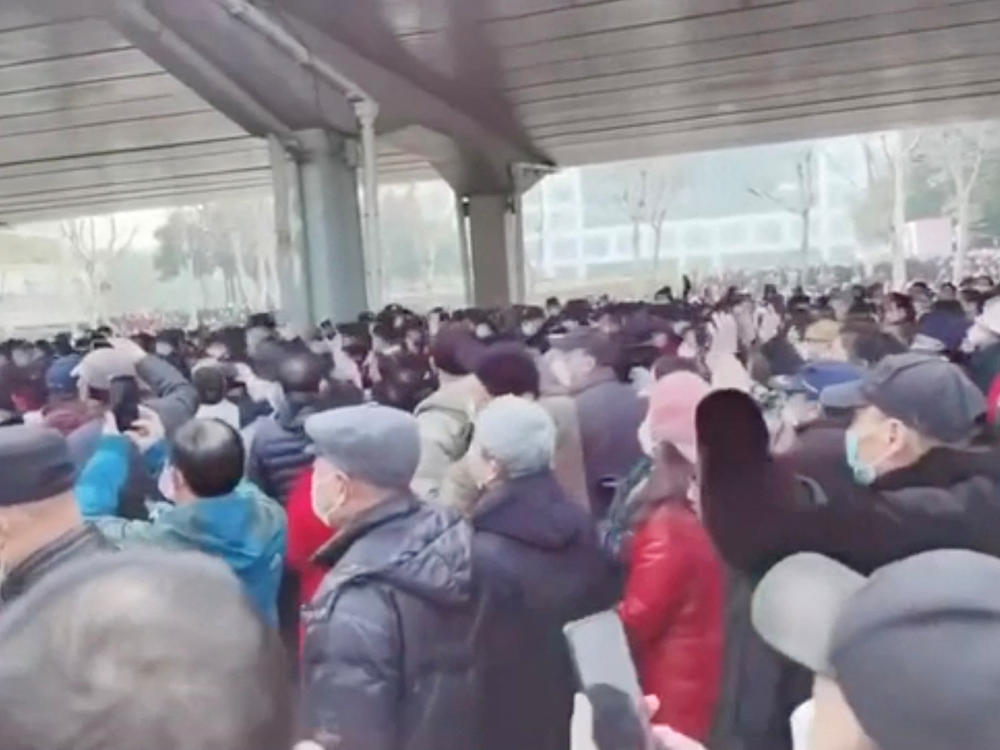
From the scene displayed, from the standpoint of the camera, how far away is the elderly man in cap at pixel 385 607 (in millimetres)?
3477

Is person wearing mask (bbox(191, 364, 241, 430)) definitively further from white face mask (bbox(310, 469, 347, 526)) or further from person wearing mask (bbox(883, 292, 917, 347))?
person wearing mask (bbox(883, 292, 917, 347))

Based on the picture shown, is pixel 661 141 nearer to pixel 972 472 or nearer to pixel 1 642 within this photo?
pixel 972 472

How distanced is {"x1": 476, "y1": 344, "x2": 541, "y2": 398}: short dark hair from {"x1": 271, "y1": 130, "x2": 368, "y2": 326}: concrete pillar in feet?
41.9

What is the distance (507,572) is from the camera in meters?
4.10

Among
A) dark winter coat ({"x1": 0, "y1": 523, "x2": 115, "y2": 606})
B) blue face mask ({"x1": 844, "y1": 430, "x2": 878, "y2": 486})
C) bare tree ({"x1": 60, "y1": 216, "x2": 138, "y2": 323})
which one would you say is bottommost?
bare tree ({"x1": 60, "y1": 216, "x2": 138, "y2": 323})

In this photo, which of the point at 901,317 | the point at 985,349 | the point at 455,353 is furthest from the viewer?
the point at 901,317

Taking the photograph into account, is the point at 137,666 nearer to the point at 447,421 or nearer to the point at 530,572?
the point at 530,572

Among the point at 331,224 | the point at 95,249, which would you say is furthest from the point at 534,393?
the point at 95,249

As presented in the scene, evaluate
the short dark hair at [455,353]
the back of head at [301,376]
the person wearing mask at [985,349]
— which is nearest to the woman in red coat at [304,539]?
the back of head at [301,376]

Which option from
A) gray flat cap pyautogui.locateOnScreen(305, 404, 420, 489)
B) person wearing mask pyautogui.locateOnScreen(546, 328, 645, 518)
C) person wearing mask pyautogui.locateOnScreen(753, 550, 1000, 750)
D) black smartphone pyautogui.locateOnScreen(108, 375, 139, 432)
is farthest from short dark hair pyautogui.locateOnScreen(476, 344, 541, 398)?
person wearing mask pyautogui.locateOnScreen(753, 550, 1000, 750)

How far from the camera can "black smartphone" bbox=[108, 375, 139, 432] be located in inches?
239

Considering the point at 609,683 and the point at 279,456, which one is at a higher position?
the point at 609,683

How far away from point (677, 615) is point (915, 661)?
288 centimetres

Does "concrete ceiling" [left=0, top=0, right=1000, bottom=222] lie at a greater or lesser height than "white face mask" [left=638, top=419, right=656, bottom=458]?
greater
